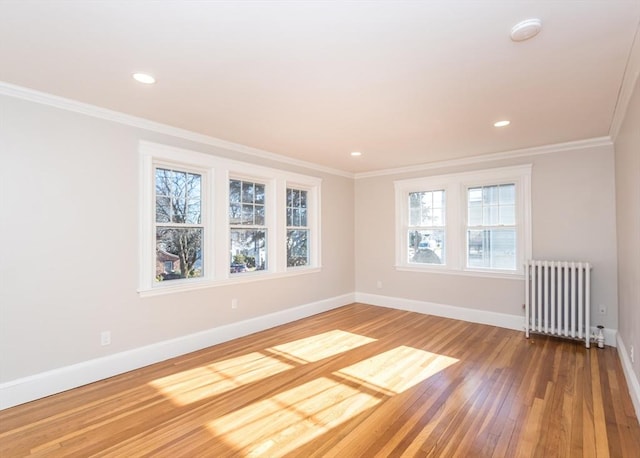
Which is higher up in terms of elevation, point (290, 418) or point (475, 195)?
point (475, 195)

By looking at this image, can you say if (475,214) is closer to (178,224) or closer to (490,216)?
(490,216)

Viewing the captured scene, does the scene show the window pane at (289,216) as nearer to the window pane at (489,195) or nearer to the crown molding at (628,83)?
the window pane at (489,195)

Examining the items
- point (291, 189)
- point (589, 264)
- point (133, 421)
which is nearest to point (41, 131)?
point (133, 421)

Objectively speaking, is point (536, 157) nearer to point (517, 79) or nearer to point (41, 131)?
point (517, 79)

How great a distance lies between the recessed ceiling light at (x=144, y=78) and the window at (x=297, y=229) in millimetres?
2809

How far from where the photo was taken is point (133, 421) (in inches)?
90.7

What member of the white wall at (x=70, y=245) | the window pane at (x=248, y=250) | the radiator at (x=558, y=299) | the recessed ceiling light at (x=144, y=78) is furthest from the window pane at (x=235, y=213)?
the radiator at (x=558, y=299)

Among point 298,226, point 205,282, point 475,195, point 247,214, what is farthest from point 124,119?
point 475,195

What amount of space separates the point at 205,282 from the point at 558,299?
14.1 feet

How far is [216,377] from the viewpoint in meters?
2.98

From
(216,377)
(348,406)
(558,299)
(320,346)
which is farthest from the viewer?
(558,299)

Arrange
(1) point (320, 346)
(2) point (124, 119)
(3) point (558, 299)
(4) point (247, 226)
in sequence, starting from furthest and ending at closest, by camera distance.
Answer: (4) point (247, 226)
(3) point (558, 299)
(1) point (320, 346)
(2) point (124, 119)

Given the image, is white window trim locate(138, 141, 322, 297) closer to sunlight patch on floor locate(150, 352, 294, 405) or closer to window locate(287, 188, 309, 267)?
window locate(287, 188, 309, 267)

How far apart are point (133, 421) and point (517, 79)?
375cm
